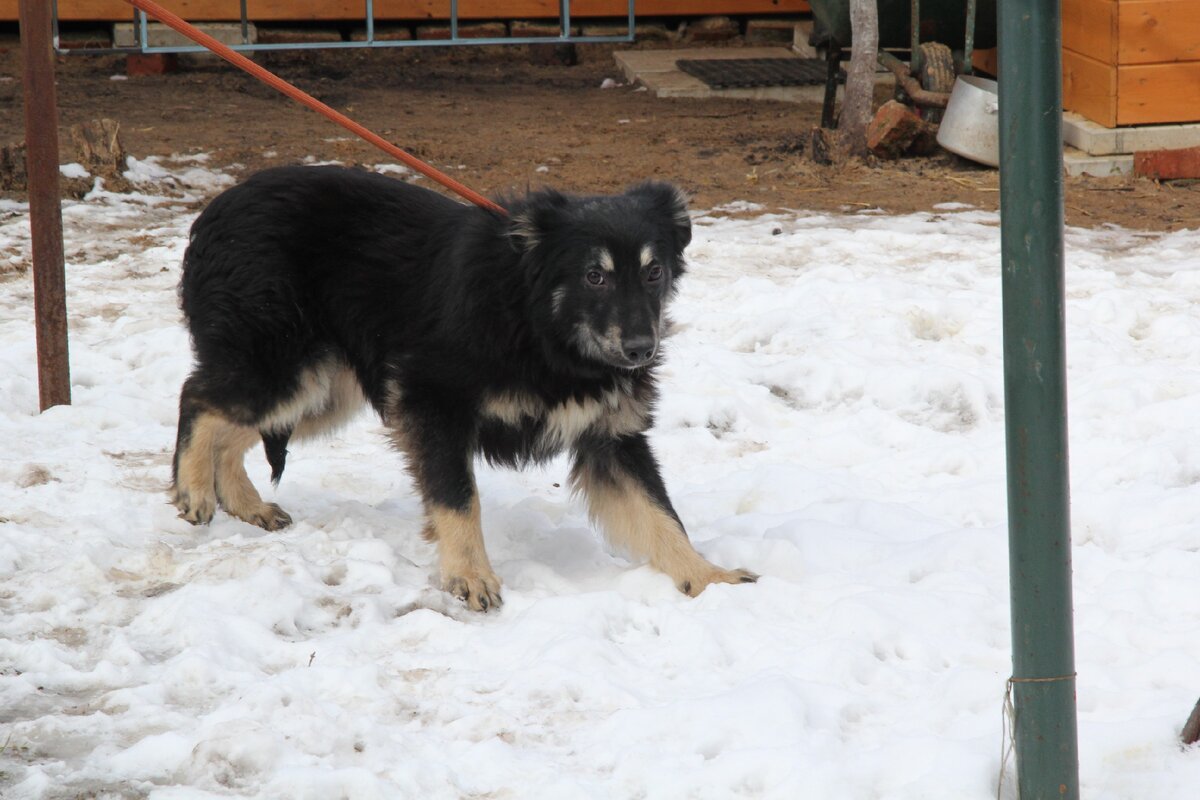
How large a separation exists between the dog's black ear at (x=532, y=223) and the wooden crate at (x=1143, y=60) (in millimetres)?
6135

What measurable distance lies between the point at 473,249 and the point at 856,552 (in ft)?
5.12

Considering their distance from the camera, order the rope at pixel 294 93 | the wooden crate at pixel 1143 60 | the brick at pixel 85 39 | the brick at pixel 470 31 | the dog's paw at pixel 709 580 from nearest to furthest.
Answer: the dog's paw at pixel 709 580 → the rope at pixel 294 93 → the wooden crate at pixel 1143 60 → the brick at pixel 85 39 → the brick at pixel 470 31

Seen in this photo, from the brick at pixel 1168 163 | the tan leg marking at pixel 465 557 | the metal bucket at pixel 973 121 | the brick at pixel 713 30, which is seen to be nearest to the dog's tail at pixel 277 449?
the tan leg marking at pixel 465 557

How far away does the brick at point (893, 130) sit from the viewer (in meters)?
9.67

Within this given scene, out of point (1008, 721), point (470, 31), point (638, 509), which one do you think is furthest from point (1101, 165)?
point (470, 31)

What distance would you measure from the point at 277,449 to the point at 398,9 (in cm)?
1035

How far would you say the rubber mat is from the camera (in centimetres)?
1247

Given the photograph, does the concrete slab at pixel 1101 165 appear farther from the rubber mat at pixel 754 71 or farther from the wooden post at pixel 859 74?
the rubber mat at pixel 754 71

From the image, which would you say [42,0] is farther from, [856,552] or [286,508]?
[856,552]

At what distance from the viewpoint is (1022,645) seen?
2.48m

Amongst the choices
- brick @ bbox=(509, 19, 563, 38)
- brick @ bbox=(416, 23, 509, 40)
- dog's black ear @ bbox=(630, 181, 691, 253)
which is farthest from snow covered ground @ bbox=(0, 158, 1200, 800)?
brick @ bbox=(509, 19, 563, 38)

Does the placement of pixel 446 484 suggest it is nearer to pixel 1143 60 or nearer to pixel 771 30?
pixel 1143 60

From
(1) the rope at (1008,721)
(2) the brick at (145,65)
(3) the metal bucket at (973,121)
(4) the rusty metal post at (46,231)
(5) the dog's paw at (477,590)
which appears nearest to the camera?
(1) the rope at (1008,721)

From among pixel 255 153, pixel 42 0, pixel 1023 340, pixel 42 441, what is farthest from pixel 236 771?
pixel 255 153
